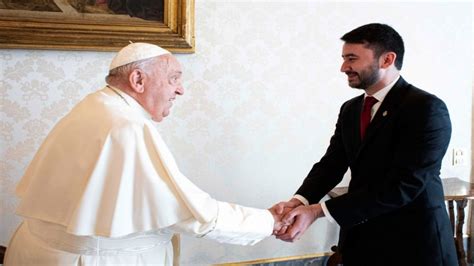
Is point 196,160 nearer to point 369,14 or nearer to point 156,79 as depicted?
point 156,79

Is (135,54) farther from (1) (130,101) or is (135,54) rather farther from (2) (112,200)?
(2) (112,200)

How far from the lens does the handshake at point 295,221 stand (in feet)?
6.50

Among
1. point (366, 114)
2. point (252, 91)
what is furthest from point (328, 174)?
point (252, 91)

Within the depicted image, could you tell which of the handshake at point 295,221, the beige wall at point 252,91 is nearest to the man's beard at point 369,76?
the handshake at point 295,221

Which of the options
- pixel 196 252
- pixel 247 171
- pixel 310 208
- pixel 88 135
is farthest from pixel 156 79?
pixel 196 252

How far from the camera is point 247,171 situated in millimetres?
2885

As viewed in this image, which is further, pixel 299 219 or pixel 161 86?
pixel 299 219

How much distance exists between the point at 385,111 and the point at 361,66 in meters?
0.23

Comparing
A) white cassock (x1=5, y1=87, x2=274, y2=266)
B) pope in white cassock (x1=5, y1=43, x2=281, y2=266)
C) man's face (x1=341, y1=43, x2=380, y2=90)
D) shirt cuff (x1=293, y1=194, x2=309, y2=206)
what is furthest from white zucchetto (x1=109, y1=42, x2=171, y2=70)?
shirt cuff (x1=293, y1=194, x2=309, y2=206)

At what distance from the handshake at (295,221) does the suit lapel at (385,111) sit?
0.32 m

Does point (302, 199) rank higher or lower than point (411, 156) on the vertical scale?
lower

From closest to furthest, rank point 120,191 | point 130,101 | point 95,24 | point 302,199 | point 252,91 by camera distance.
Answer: point 120,191 → point 130,101 → point 302,199 → point 95,24 → point 252,91

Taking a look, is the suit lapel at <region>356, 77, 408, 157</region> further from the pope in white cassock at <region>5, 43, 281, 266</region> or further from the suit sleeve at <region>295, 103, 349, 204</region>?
the pope in white cassock at <region>5, 43, 281, 266</region>

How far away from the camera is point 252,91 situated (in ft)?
9.29
